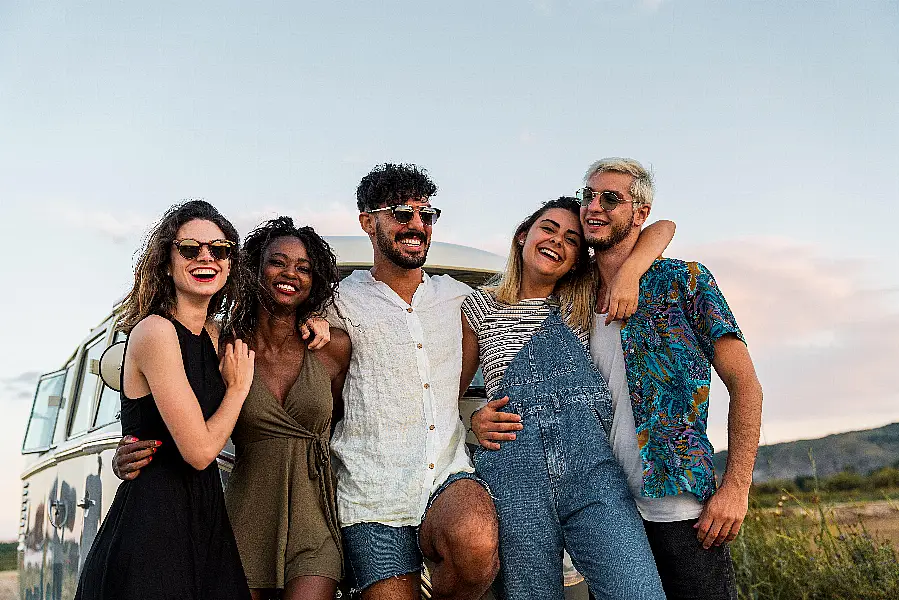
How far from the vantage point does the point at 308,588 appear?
124 inches

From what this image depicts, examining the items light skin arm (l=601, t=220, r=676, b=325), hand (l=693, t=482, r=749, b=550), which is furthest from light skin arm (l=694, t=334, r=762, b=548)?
light skin arm (l=601, t=220, r=676, b=325)

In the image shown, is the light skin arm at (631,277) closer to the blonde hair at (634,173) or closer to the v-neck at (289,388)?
the blonde hair at (634,173)

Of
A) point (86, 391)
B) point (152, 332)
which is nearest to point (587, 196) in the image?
point (152, 332)

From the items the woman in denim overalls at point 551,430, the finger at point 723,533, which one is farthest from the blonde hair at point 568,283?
the finger at point 723,533

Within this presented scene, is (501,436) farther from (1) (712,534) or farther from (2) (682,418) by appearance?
(1) (712,534)

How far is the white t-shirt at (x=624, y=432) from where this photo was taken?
3188 mm

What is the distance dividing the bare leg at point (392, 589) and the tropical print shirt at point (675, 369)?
94 centimetres

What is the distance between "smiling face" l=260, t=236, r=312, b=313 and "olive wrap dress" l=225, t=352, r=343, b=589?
0.36 meters

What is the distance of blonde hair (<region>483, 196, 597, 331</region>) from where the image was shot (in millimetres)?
3611

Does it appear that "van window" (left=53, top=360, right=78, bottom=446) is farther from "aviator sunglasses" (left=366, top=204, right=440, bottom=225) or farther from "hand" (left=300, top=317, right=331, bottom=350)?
"aviator sunglasses" (left=366, top=204, right=440, bottom=225)

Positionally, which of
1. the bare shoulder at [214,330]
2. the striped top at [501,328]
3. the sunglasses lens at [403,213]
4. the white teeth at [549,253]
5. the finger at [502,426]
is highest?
the sunglasses lens at [403,213]

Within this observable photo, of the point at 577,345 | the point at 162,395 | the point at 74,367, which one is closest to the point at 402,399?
the point at 577,345

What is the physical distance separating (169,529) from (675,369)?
5.98ft

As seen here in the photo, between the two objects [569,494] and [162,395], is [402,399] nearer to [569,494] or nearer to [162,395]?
[569,494]
